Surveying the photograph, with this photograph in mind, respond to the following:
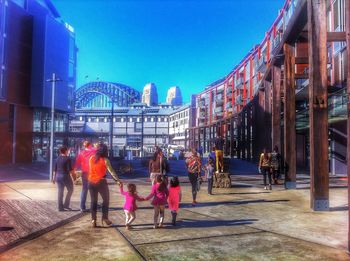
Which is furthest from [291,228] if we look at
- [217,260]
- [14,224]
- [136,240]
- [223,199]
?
[14,224]

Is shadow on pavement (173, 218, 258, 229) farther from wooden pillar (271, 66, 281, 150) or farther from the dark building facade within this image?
the dark building facade

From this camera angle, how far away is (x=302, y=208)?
1073cm

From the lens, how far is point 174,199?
8617 millimetres

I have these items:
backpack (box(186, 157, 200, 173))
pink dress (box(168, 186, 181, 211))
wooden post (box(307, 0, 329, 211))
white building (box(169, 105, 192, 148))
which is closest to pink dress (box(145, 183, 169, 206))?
pink dress (box(168, 186, 181, 211))

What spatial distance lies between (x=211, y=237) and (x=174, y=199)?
1.62 m

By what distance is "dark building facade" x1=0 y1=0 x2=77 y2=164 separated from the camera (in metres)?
38.7

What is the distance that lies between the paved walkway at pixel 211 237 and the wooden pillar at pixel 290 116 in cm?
427

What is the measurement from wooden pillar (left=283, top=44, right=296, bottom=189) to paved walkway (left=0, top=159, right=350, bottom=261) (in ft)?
14.0

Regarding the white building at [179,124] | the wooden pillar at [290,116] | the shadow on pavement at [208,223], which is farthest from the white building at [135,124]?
the shadow on pavement at [208,223]

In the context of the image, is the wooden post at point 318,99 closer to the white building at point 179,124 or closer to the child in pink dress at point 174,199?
the child in pink dress at point 174,199

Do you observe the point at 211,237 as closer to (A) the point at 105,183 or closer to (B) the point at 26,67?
(A) the point at 105,183

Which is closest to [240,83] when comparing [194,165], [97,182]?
[194,165]

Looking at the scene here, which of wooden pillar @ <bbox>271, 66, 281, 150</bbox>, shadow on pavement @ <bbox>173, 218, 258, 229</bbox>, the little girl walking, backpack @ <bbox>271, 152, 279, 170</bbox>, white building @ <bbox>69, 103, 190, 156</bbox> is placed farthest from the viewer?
white building @ <bbox>69, 103, 190, 156</bbox>

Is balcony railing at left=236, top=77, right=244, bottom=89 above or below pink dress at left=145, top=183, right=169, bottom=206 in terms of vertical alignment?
above
